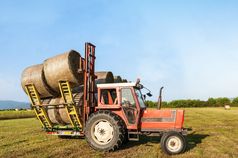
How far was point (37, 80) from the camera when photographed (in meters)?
10.8

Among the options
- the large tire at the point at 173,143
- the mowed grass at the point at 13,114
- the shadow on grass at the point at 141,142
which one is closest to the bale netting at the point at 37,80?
the shadow on grass at the point at 141,142

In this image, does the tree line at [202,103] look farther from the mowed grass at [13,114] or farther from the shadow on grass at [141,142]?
the shadow on grass at [141,142]

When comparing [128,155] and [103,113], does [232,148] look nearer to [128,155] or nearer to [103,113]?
[128,155]

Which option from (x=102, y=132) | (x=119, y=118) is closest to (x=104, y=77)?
(x=119, y=118)

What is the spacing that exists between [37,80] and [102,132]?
3299 mm

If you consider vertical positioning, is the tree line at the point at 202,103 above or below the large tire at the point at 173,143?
above

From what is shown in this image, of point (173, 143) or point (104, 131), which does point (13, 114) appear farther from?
point (173, 143)

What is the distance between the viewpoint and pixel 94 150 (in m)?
9.16

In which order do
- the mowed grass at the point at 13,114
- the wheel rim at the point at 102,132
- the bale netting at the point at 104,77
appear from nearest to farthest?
1. the wheel rim at the point at 102,132
2. the bale netting at the point at 104,77
3. the mowed grass at the point at 13,114

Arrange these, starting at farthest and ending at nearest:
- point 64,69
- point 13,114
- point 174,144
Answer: point 13,114, point 64,69, point 174,144

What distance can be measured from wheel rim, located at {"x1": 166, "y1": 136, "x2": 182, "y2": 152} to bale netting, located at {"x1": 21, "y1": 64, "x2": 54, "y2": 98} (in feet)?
15.6

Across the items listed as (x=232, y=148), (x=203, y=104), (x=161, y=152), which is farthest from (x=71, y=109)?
(x=203, y=104)

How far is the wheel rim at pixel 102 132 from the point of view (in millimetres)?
9135

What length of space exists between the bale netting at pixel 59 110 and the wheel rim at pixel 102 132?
1.24 meters
